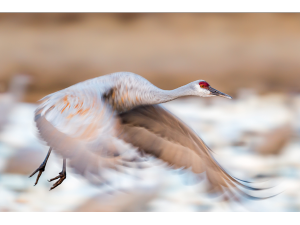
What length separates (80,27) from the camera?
203cm

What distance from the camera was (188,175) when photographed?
161 centimetres

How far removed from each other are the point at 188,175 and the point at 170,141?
0.60 ft

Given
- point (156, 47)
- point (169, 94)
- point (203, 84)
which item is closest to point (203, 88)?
point (203, 84)

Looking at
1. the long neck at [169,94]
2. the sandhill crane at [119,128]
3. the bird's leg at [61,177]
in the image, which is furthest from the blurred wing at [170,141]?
the bird's leg at [61,177]

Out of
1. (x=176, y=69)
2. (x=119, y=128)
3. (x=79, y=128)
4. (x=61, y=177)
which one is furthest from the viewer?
(x=176, y=69)

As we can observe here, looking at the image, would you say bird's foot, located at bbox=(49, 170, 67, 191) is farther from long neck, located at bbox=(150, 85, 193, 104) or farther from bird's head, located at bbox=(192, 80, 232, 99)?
bird's head, located at bbox=(192, 80, 232, 99)

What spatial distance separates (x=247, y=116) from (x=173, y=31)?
69cm

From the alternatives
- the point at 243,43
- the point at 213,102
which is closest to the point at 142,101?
the point at 213,102

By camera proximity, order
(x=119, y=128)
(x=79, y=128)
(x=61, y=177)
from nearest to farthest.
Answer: (x=79, y=128) → (x=119, y=128) → (x=61, y=177)

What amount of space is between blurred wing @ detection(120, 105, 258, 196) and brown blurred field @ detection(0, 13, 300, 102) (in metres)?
0.42

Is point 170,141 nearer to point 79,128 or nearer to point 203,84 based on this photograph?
point 203,84

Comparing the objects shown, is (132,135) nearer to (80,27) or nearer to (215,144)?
(215,144)

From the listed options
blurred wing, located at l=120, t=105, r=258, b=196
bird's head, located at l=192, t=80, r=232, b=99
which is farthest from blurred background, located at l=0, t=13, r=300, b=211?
bird's head, located at l=192, t=80, r=232, b=99

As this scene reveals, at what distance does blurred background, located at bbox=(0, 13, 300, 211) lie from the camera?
1.90m
